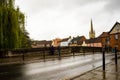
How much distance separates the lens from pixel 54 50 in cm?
3030

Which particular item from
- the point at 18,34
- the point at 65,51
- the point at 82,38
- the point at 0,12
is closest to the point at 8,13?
the point at 0,12

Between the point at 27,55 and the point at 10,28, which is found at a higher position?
the point at 10,28

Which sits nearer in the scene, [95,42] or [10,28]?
[10,28]

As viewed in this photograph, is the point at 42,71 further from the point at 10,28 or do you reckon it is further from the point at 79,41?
the point at 79,41

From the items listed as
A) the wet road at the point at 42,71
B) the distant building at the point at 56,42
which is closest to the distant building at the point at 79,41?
the distant building at the point at 56,42

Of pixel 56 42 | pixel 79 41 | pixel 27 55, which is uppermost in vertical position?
pixel 56 42

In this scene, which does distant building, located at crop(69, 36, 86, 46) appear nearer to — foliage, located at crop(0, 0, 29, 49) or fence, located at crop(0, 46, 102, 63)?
fence, located at crop(0, 46, 102, 63)

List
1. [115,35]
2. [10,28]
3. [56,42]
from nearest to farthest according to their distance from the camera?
[10,28] < [115,35] < [56,42]

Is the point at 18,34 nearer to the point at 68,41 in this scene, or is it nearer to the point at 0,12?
the point at 0,12

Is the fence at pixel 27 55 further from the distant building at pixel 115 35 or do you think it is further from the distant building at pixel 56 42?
the distant building at pixel 56 42

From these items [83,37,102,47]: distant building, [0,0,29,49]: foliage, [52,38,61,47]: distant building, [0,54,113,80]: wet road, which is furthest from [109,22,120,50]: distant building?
[52,38,61,47]: distant building

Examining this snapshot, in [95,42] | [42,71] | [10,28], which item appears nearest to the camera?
[42,71]

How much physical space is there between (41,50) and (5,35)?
5.98 meters

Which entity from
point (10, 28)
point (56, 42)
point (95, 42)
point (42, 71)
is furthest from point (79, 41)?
point (42, 71)
